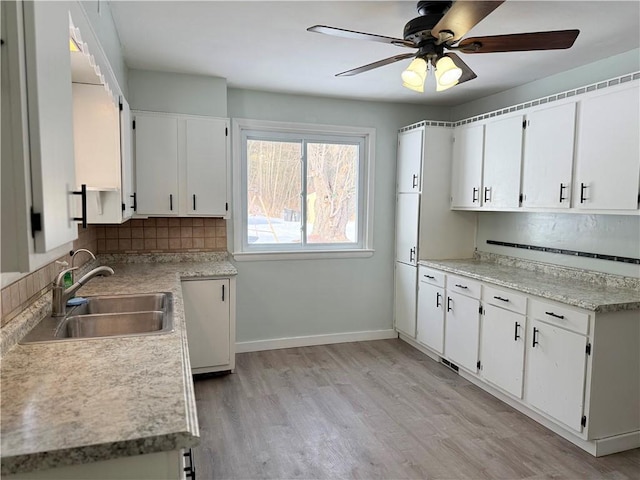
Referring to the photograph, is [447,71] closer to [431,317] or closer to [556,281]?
[556,281]

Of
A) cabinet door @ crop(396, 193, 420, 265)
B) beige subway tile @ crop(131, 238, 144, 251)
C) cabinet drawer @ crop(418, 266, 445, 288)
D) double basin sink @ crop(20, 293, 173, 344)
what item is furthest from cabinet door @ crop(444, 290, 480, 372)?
beige subway tile @ crop(131, 238, 144, 251)

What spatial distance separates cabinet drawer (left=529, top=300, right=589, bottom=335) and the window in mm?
1949

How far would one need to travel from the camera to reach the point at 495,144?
3.52 m

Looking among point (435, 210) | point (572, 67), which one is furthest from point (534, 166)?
point (435, 210)

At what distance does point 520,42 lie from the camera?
6.52ft

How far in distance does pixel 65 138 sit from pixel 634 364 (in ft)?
10.1

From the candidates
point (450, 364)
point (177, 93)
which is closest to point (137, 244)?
point (177, 93)

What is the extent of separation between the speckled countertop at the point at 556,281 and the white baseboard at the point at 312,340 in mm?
1049

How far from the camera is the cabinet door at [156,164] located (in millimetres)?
3307

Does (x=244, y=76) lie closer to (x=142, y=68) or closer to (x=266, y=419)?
(x=142, y=68)

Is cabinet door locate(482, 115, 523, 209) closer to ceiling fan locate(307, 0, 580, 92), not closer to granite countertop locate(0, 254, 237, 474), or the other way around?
ceiling fan locate(307, 0, 580, 92)

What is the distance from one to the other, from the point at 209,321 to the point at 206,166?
1.28 metres

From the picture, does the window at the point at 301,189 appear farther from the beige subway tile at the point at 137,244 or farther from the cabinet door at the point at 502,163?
the cabinet door at the point at 502,163

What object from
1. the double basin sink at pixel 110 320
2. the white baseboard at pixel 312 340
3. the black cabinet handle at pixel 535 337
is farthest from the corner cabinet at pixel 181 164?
the black cabinet handle at pixel 535 337
